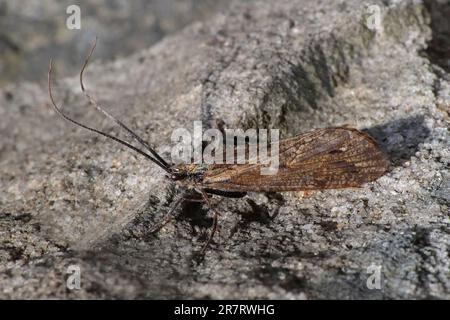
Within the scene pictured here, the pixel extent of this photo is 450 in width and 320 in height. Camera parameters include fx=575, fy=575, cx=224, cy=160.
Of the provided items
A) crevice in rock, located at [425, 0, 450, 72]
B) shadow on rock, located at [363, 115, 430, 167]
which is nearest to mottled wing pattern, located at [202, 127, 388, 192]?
shadow on rock, located at [363, 115, 430, 167]

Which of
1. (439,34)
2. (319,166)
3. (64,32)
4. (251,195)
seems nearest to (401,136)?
(319,166)

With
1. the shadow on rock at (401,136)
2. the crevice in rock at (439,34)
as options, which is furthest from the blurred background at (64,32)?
the shadow on rock at (401,136)

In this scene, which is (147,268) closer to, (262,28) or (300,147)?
(300,147)

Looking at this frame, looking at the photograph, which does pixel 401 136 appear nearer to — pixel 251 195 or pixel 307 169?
pixel 307 169

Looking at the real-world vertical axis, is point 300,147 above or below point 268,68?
below

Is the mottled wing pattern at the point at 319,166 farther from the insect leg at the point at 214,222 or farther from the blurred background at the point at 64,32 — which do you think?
the blurred background at the point at 64,32

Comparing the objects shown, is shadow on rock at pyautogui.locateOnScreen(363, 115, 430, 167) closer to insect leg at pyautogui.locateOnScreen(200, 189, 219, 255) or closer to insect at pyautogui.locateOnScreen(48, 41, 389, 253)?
insect at pyautogui.locateOnScreen(48, 41, 389, 253)
